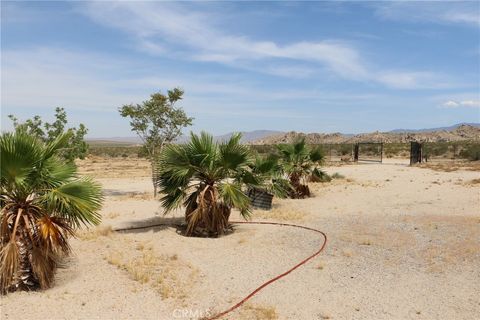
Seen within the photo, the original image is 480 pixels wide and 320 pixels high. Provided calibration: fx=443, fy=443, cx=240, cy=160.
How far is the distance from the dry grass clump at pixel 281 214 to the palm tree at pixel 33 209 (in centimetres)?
775

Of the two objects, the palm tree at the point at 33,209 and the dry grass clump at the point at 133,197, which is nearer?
the palm tree at the point at 33,209

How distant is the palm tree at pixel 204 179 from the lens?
11188 millimetres

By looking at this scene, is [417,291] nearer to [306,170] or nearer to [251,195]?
[251,195]

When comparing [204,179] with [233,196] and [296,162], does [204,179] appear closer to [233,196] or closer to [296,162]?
[233,196]

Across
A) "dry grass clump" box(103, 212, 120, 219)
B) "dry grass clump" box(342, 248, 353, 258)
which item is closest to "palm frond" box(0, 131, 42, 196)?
"dry grass clump" box(342, 248, 353, 258)

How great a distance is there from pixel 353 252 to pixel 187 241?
12.7 ft

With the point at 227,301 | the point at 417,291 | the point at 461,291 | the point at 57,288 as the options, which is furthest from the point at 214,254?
the point at 461,291

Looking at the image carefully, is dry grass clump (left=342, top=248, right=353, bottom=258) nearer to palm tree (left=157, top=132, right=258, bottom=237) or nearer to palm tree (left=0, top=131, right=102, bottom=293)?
palm tree (left=157, top=132, right=258, bottom=237)

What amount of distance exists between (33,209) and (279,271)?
4473 millimetres

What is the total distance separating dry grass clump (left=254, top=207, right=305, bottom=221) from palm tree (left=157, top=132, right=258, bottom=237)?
9.19ft

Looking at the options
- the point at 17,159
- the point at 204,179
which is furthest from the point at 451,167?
the point at 17,159

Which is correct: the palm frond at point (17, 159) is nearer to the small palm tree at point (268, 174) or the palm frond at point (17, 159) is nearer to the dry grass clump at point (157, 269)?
the dry grass clump at point (157, 269)

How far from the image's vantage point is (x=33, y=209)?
7.02 meters

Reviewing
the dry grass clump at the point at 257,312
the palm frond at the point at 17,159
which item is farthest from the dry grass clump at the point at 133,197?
the dry grass clump at the point at 257,312
